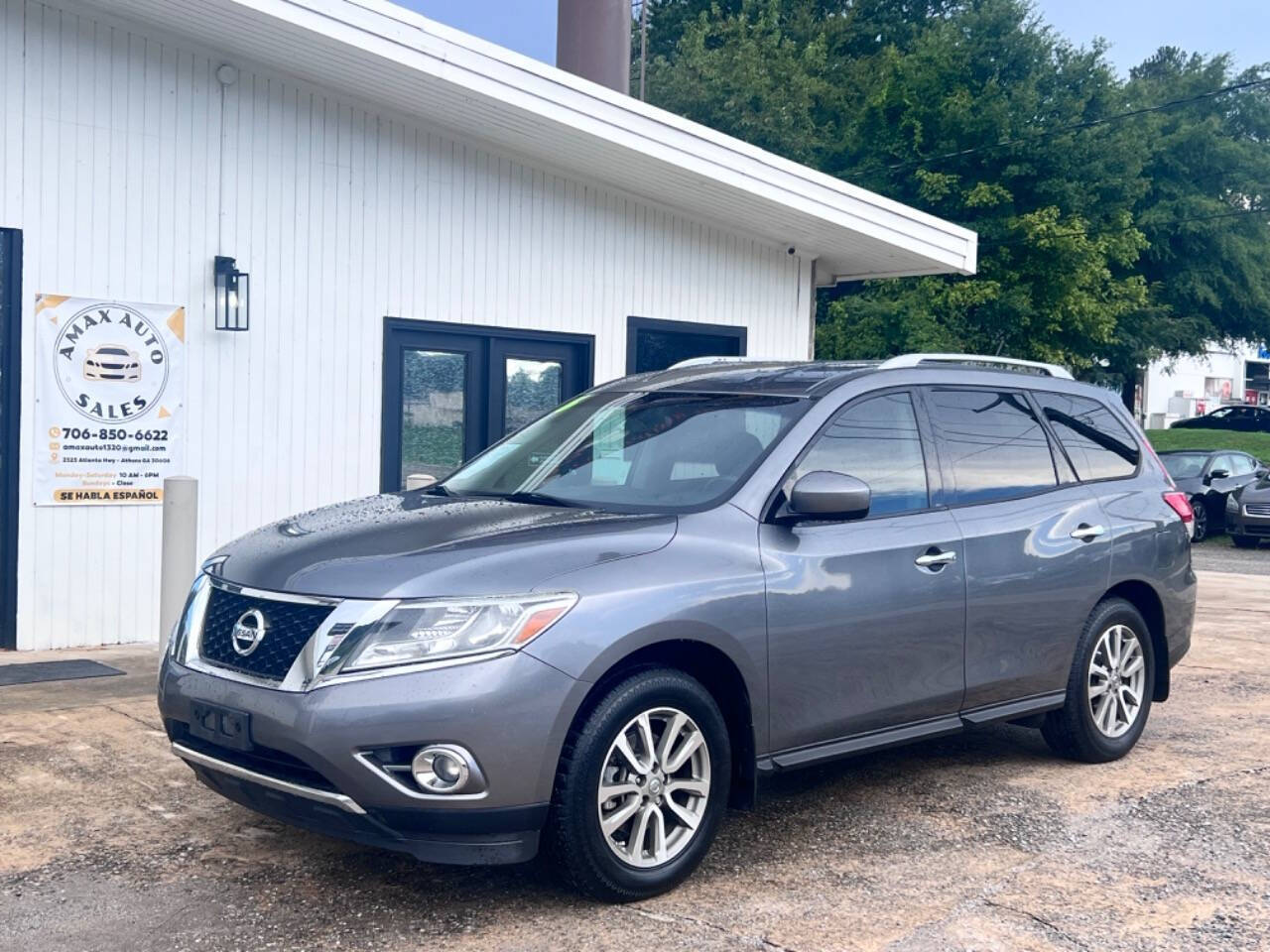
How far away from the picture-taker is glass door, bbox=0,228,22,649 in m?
8.48

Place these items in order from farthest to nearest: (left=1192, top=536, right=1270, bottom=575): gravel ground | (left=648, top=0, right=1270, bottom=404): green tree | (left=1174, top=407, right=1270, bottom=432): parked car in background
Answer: (left=1174, top=407, right=1270, bottom=432): parked car in background
(left=648, top=0, right=1270, bottom=404): green tree
(left=1192, top=536, right=1270, bottom=575): gravel ground

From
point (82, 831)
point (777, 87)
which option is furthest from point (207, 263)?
point (777, 87)

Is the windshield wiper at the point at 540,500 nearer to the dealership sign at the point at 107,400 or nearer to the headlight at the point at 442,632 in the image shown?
the headlight at the point at 442,632

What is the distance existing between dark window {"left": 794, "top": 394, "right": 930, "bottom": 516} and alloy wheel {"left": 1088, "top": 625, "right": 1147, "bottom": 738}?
1.42 meters

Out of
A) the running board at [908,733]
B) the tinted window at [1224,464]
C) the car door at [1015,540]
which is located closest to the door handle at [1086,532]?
the car door at [1015,540]

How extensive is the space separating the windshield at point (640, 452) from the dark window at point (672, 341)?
5478 mm

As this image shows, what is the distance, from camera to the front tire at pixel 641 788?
430 centimetres

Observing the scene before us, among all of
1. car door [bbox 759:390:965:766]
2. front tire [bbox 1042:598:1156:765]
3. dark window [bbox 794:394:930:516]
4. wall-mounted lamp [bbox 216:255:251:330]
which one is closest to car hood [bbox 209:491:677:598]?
car door [bbox 759:390:965:766]

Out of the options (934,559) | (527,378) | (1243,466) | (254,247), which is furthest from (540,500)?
(1243,466)

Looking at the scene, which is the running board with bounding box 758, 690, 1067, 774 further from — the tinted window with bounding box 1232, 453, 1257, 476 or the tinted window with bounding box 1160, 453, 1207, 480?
the tinted window with bounding box 1232, 453, 1257, 476

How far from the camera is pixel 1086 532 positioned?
634 cm

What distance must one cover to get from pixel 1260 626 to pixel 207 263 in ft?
28.3

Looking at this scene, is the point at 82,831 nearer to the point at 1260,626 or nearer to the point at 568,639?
the point at 568,639

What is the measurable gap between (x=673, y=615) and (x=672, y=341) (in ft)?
24.9
